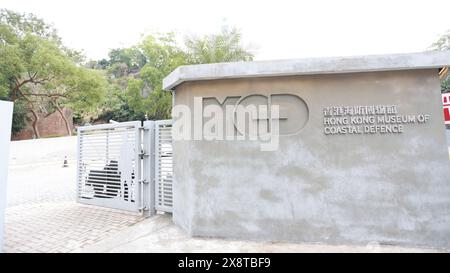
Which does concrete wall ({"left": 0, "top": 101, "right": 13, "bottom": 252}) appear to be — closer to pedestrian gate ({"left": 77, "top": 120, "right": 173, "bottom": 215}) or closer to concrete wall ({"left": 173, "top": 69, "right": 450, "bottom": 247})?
pedestrian gate ({"left": 77, "top": 120, "right": 173, "bottom": 215})

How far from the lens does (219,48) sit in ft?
45.8

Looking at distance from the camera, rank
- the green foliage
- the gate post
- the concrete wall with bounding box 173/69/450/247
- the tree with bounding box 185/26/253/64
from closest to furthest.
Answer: the concrete wall with bounding box 173/69/450/247 → the gate post → the tree with bounding box 185/26/253/64 → the green foliage

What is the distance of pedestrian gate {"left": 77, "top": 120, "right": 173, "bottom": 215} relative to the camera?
5797mm

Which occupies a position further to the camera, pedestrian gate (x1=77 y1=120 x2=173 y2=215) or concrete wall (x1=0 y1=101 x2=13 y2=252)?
pedestrian gate (x1=77 y1=120 x2=173 y2=215)

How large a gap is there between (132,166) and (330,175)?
13.8 ft


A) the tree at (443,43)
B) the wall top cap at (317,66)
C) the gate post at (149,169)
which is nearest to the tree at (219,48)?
the gate post at (149,169)

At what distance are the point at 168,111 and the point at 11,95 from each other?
14.2m

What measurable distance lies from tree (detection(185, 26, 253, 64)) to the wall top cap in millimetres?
9759

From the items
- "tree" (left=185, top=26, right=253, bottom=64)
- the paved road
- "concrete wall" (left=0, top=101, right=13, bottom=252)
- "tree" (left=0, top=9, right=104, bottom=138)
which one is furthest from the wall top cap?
"tree" (left=0, top=9, right=104, bottom=138)

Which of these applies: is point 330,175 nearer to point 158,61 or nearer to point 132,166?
point 132,166

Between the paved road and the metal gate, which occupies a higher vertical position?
the metal gate

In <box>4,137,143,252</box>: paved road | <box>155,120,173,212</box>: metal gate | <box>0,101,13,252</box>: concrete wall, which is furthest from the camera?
<box>155,120,173,212</box>: metal gate

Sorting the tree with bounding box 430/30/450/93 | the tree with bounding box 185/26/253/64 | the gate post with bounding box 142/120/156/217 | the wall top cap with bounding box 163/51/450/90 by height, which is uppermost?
the tree with bounding box 430/30/450/93

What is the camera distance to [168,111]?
22.3m
